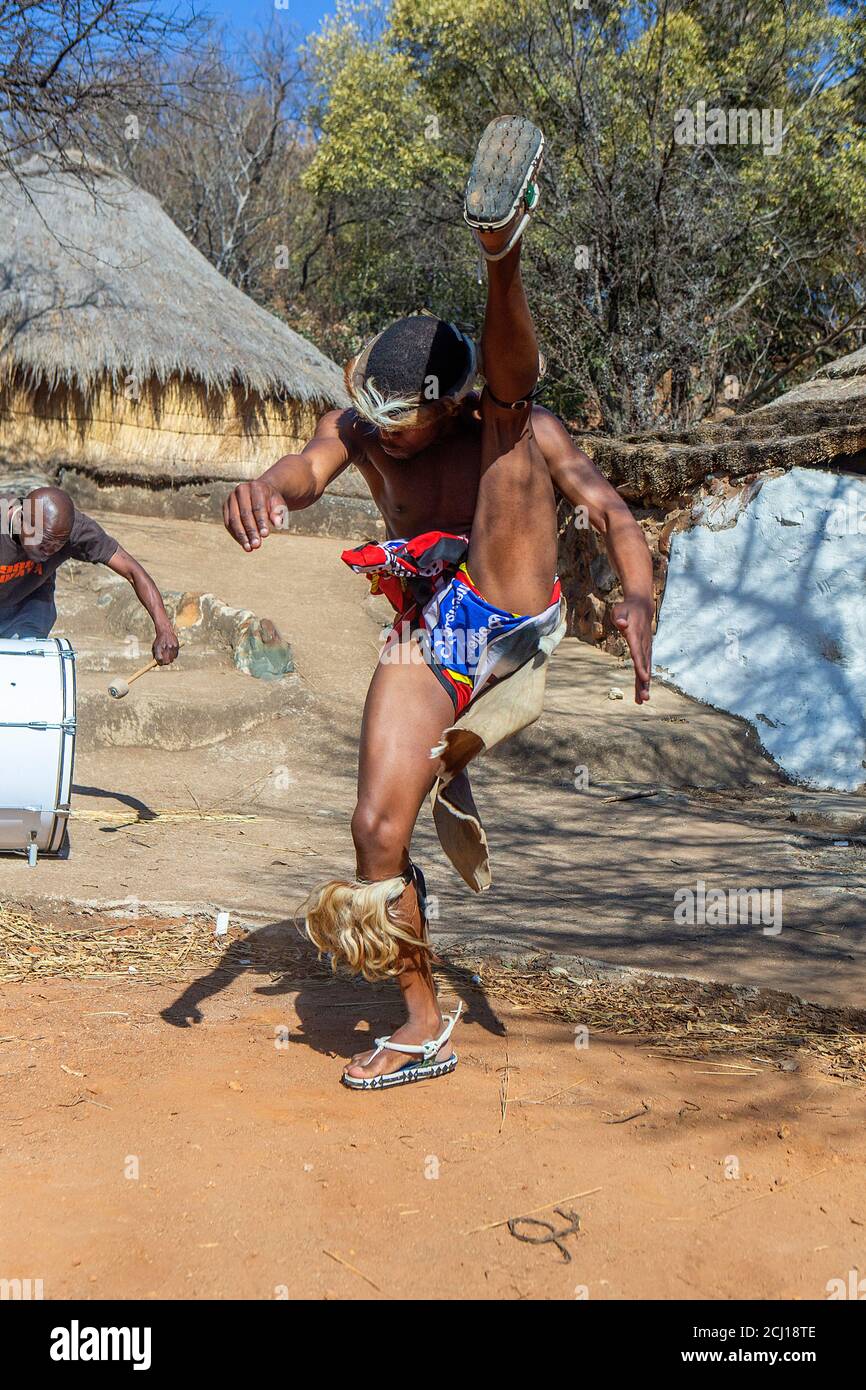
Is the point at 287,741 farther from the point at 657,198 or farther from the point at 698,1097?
the point at 657,198

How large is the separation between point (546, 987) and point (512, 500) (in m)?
1.60

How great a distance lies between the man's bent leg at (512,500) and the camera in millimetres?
2766

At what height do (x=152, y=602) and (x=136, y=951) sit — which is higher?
(x=152, y=602)

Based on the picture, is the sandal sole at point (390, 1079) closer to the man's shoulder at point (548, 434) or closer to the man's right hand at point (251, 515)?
the man's right hand at point (251, 515)

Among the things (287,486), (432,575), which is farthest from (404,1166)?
(287,486)

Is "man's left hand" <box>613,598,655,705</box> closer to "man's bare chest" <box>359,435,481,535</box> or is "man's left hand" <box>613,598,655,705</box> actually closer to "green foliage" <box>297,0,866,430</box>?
"man's bare chest" <box>359,435,481,535</box>

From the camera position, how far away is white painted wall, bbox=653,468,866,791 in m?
7.97

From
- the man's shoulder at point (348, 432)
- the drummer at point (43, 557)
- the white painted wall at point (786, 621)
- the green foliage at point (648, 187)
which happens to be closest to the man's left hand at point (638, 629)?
the man's shoulder at point (348, 432)

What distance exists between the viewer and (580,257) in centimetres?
1441

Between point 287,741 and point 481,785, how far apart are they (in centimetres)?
146

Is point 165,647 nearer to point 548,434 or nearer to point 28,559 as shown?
point 28,559

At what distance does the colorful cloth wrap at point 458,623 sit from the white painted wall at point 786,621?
5.32m

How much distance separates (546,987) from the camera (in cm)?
374

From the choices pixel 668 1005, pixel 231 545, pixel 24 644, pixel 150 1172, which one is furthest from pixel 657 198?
pixel 150 1172
